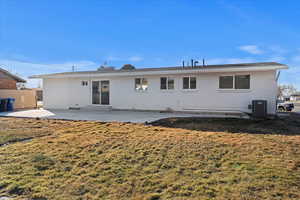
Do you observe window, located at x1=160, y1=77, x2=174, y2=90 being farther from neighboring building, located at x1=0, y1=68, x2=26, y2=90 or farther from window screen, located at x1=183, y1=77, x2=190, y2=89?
neighboring building, located at x1=0, y1=68, x2=26, y2=90

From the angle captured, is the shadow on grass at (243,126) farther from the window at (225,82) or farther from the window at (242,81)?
the window at (225,82)

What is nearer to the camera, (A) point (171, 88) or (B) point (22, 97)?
(A) point (171, 88)

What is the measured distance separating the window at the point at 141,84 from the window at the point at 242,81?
210 inches

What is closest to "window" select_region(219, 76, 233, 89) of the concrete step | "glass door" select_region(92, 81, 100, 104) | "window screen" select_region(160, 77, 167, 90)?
"window screen" select_region(160, 77, 167, 90)

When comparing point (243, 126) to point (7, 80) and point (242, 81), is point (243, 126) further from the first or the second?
point (7, 80)

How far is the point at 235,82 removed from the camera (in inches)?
383

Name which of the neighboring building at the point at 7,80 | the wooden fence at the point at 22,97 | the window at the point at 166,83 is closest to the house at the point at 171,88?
the window at the point at 166,83

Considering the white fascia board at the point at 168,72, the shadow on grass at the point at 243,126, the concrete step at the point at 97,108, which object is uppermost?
the white fascia board at the point at 168,72

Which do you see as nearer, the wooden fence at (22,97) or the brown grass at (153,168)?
the brown grass at (153,168)

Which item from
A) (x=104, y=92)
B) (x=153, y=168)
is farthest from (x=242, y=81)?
(x=104, y=92)

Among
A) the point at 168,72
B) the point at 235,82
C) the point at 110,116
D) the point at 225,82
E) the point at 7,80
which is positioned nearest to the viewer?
the point at 110,116

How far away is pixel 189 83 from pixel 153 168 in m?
8.15

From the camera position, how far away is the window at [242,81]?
953cm

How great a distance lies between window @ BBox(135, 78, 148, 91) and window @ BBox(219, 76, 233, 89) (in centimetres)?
452
